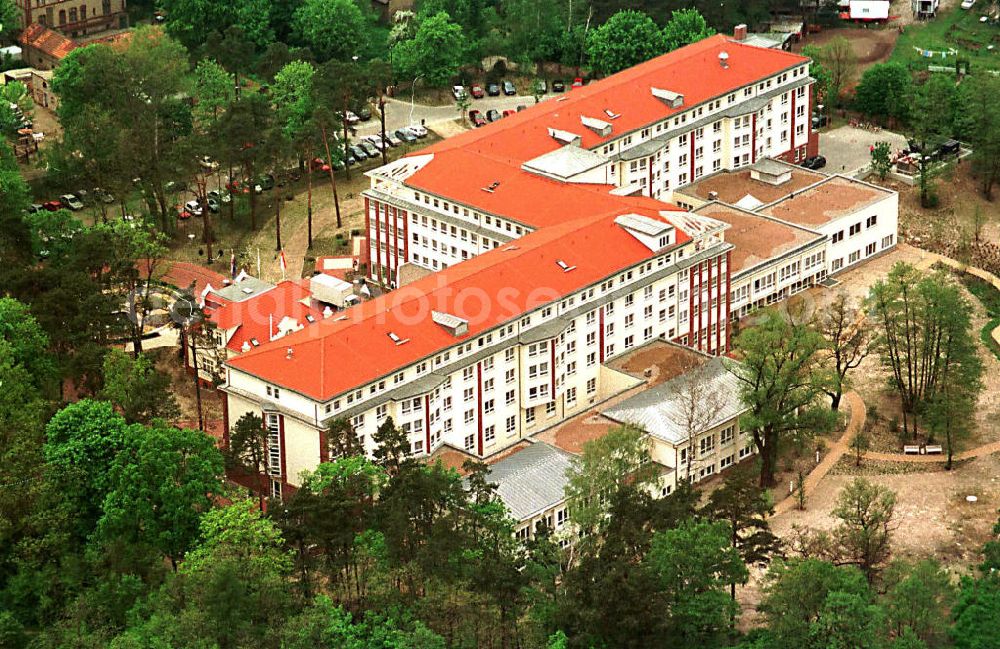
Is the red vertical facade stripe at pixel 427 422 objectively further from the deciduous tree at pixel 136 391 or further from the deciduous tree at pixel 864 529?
the deciduous tree at pixel 864 529

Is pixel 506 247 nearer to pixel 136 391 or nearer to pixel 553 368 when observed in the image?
pixel 553 368

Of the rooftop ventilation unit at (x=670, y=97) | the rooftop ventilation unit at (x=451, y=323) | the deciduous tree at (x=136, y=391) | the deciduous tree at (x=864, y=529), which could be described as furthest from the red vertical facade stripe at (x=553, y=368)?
the rooftop ventilation unit at (x=670, y=97)

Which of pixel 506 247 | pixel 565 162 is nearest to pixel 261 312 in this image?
pixel 506 247

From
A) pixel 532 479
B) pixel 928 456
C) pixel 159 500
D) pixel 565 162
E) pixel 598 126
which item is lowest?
pixel 928 456

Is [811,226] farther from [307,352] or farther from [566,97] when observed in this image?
[307,352]

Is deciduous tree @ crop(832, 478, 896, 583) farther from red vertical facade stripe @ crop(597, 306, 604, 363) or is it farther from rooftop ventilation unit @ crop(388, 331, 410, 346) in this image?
rooftop ventilation unit @ crop(388, 331, 410, 346)

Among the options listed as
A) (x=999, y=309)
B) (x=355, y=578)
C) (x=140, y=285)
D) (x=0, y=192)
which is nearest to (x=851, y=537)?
(x=355, y=578)
